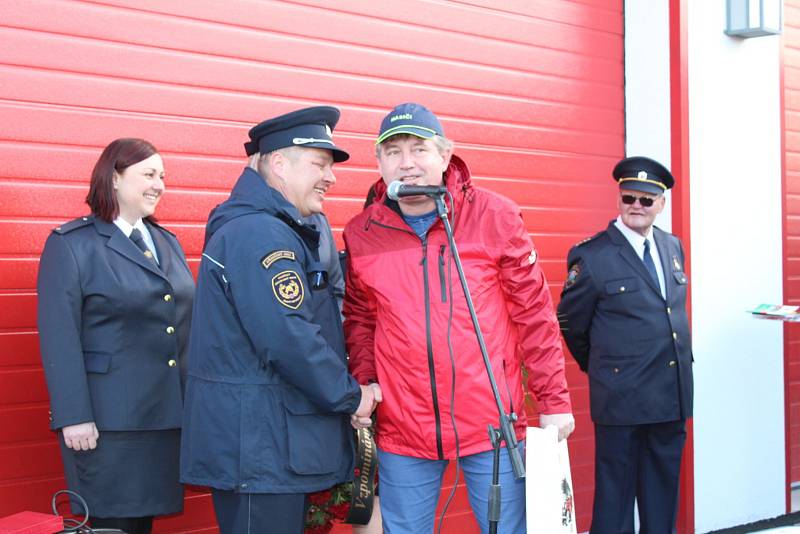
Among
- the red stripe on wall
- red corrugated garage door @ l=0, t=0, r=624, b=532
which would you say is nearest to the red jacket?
red corrugated garage door @ l=0, t=0, r=624, b=532

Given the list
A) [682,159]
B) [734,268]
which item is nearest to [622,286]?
[682,159]

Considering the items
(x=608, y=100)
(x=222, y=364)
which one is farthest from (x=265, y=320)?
(x=608, y=100)

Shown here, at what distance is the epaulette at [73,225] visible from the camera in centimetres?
373

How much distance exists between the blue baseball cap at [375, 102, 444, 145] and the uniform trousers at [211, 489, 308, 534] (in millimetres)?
1207

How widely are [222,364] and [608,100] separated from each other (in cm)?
382

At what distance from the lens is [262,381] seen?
10.3ft

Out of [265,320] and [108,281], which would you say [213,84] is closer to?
[108,281]

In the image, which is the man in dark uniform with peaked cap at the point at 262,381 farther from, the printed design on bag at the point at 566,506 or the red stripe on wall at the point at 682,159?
the red stripe on wall at the point at 682,159

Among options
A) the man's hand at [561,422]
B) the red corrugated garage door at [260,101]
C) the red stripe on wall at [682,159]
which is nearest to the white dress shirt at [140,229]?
the red corrugated garage door at [260,101]

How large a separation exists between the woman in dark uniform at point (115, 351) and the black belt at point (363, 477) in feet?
2.27

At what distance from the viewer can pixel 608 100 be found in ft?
20.5

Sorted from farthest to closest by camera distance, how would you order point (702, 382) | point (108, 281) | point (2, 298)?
1. point (702, 382)
2. point (2, 298)
3. point (108, 281)

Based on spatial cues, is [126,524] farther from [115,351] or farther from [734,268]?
[734,268]

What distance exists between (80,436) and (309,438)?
95 cm
